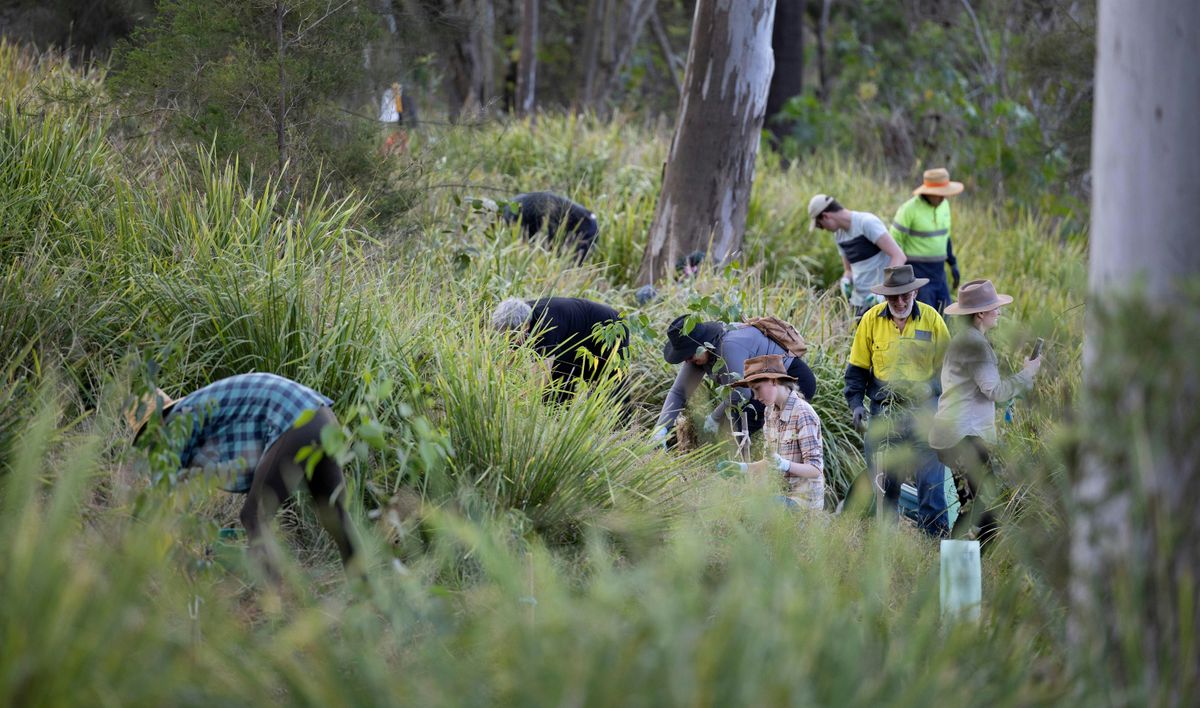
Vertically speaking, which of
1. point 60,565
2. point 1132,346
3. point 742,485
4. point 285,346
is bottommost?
point 742,485

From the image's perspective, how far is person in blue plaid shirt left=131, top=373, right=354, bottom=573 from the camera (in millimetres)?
4676

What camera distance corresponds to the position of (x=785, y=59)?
20.9 meters

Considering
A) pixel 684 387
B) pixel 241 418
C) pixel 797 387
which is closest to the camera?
pixel 241 418

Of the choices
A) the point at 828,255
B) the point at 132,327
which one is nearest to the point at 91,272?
the point at 132,327

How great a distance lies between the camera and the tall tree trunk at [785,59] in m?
20.2

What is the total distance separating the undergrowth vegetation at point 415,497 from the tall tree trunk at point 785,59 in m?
9.94

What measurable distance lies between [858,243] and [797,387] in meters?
2.73

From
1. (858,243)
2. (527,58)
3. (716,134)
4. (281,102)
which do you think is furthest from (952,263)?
(527,58)

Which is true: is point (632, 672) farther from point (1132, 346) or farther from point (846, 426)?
point (846, 426)

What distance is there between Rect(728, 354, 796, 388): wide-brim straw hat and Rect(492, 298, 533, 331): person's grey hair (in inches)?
50.8

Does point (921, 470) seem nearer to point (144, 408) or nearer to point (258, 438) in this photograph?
point (258, 438)

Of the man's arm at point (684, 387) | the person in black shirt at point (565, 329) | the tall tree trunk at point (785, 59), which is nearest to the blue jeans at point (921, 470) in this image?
the man's arm at point (684, 387)

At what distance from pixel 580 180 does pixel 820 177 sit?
309 cm

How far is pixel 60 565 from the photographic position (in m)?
3.02
